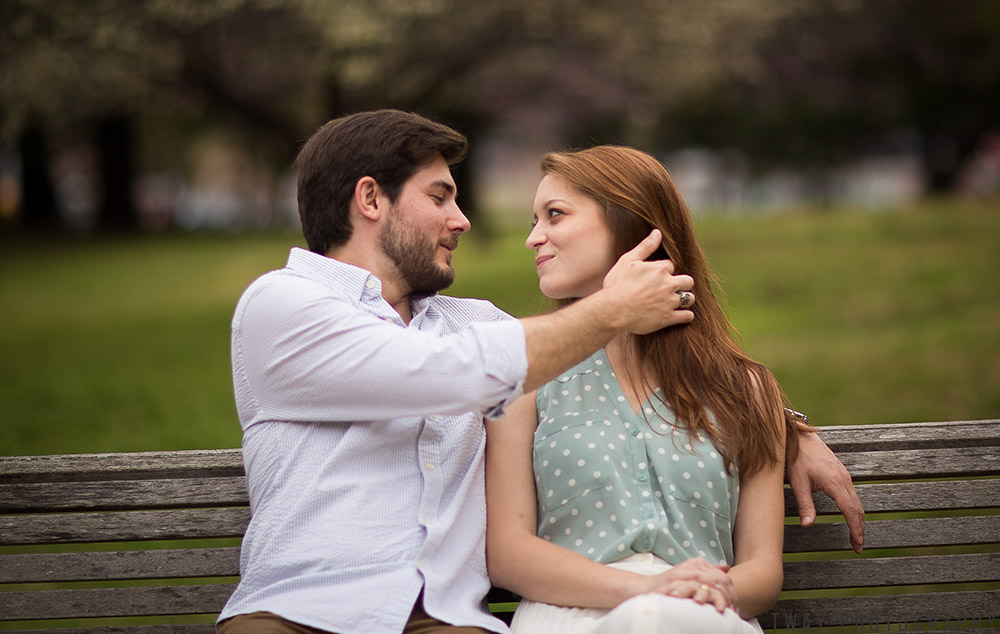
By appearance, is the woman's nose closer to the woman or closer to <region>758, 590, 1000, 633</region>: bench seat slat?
the woman

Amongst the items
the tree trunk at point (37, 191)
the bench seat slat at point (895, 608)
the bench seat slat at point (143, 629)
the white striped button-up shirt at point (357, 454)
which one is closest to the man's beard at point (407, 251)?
the white striped button-up shirt at point (357, 454)

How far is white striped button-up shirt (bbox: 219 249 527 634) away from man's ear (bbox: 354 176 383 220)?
286mm

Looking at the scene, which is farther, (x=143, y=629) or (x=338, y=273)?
(x=143, y=629)

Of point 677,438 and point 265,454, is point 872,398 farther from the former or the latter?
point 265,454

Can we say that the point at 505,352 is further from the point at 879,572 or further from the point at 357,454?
the point at 879,572

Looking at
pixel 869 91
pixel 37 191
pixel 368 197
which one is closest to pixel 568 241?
pixel 368 197

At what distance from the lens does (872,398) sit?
866 centimetres

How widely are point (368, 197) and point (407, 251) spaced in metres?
0.20

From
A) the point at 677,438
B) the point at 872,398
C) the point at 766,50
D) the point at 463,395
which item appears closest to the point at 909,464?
the point at 677,438

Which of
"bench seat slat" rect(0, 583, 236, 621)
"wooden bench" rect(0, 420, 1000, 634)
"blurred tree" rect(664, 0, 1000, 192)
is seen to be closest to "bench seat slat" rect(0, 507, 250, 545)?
"wooden bench" rect(0, 420, 1000, 634)

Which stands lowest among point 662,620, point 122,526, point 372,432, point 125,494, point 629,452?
point 122,526

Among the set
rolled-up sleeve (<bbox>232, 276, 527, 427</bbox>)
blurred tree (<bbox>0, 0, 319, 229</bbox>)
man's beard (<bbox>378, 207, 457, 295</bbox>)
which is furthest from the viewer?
blurred tree (<bbox>0, 0, 319, 229</bbox>)

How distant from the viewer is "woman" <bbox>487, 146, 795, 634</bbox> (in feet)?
9.45

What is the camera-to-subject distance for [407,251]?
3.18 metres
